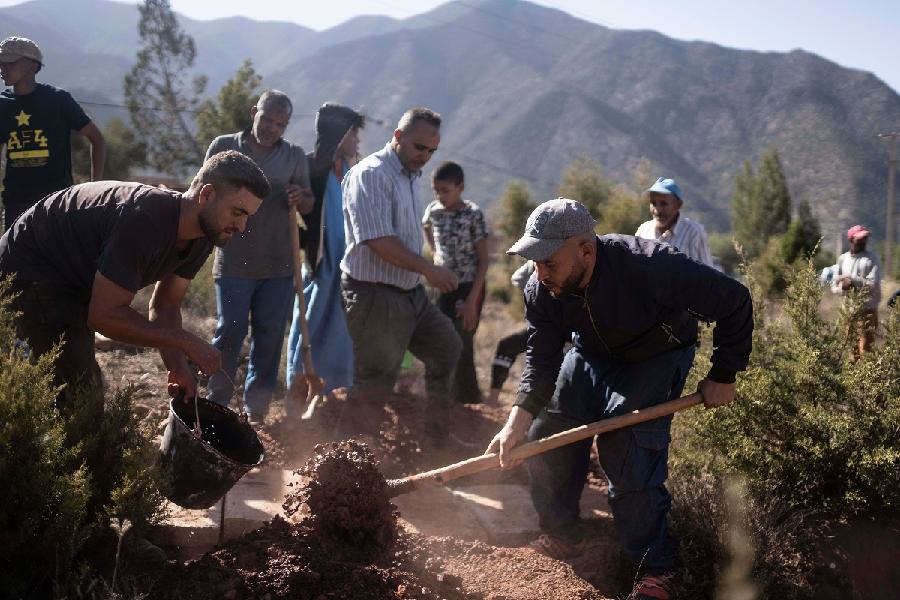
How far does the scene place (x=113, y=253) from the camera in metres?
3.18

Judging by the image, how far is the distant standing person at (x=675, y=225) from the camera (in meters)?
5.82

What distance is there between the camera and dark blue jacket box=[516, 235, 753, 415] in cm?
352

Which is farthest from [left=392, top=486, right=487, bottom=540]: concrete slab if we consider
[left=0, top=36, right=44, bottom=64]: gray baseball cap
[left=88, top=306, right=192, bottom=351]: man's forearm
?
[left=0, top=36, right=44, bottom=64]: gray baseball cap

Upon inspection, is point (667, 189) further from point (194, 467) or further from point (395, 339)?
point (194, 467)

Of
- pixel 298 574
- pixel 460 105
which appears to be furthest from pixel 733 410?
pixel 460 105

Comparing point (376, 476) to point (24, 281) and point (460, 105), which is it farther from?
point (460, 105)

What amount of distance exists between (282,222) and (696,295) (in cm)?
283

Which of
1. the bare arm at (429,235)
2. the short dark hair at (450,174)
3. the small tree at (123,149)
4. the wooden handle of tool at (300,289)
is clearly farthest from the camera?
the small tree at (123,149)

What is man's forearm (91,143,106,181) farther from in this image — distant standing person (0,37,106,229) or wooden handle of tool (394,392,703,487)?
wooden handle of tool (394,392,703,487)

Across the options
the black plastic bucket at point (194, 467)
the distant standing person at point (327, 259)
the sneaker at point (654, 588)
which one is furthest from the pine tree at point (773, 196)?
the black plastic bucket at point (194, 467)

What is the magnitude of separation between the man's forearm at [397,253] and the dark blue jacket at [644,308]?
1.11 m

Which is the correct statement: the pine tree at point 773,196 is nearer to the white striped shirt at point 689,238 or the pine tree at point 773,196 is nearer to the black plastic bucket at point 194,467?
the white striped shirt at point 689,238

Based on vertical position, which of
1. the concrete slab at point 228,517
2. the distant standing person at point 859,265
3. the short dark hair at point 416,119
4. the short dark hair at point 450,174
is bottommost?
the concrete slab at point 228,517

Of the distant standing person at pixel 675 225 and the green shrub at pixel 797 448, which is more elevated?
the distant standing person at pixel 675 225
